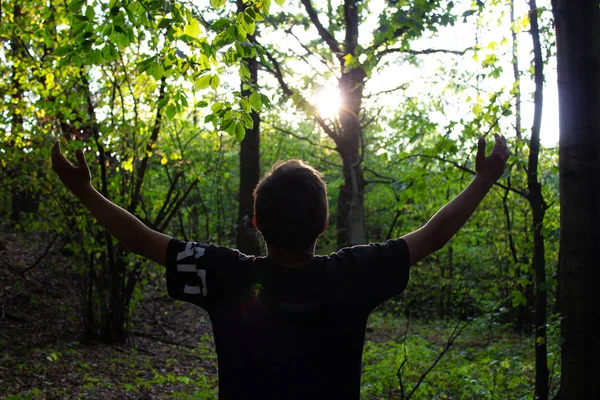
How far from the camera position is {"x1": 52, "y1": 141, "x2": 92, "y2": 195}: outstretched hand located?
1933mm

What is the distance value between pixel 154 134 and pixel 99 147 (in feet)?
3.35

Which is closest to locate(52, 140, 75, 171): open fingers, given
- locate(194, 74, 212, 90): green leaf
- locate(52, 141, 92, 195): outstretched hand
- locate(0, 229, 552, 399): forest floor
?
locate(52, 141, 92, 195): outstretched hand

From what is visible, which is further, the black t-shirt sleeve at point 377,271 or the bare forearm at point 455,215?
the bare forearm at point 455,215

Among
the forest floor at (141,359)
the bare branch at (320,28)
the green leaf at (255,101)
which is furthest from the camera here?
the bare branch at (320,28)

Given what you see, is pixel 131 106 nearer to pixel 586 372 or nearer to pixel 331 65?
pixel 331 65

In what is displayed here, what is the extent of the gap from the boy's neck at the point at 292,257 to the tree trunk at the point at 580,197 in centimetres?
201

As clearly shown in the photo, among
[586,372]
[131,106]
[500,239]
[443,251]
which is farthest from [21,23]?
[443,251]

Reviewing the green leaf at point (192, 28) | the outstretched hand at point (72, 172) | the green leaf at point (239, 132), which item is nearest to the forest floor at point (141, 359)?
the green leaf at point (239, 132)

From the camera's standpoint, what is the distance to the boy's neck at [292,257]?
5.97 feet

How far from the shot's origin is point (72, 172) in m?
1.95

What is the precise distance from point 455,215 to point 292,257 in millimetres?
659

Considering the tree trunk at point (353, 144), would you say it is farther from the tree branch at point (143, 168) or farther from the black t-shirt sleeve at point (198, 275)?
the black t-shirt sleeve at point (198, 275)

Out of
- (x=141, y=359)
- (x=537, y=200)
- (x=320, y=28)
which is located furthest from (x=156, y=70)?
(x=320, y=28)

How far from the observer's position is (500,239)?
1511 centimetres
